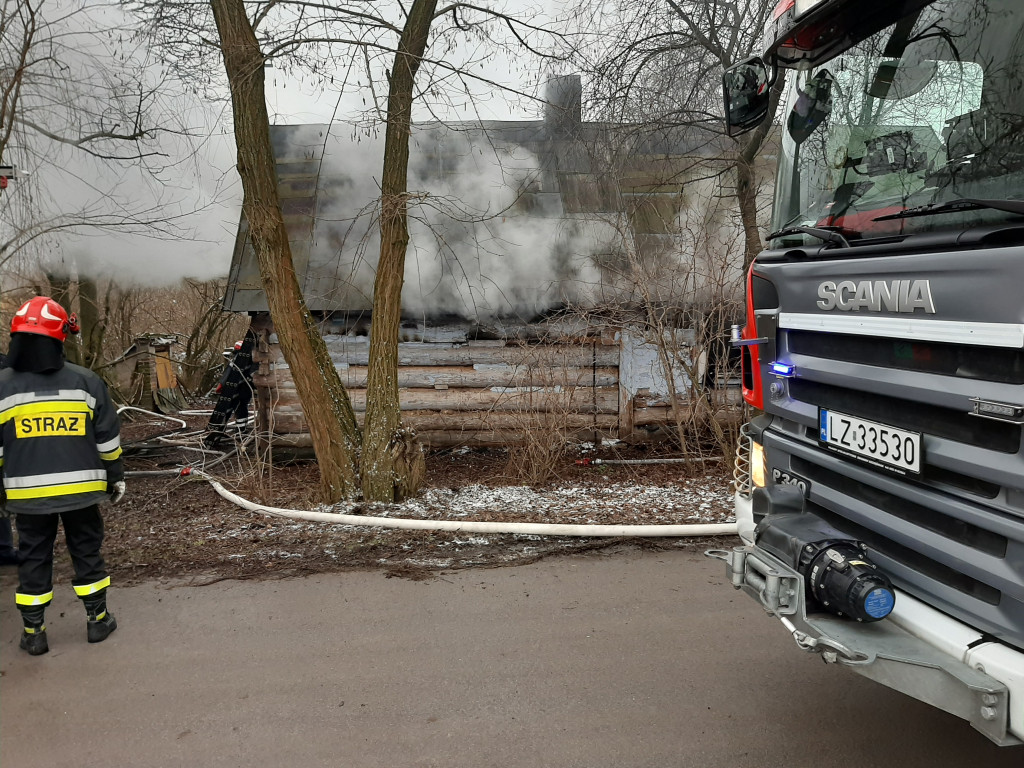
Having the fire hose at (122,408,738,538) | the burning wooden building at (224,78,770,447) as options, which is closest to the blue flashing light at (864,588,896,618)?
the fire hose at (122,408,738,538)

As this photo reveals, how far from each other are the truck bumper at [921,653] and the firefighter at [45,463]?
3518 millimetres

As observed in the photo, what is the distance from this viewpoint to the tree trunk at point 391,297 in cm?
598

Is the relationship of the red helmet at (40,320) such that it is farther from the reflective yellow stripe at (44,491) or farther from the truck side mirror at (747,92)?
the truck side mirror at (747,92)

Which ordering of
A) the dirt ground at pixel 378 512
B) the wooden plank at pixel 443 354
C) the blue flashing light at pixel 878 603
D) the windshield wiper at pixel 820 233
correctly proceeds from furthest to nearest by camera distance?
the wooden plank at pixel 443 354, the dirt ground at pixel 378 512, the windshield wiper at pixel 820 233, the blue flashing light at pixel 878 603

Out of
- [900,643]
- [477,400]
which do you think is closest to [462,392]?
[477,400]

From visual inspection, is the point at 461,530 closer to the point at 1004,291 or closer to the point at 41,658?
the point at 41,658

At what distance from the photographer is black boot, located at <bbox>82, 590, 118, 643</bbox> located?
371 cm

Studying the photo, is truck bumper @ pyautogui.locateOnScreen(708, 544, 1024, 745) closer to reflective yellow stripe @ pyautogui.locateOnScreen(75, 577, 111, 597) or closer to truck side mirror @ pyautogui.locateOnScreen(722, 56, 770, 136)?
truck side mirror @ pyautogui.locateOnScreen(722, 56, 770, 136)

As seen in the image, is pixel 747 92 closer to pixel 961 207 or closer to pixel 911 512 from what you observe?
pixel 961 207

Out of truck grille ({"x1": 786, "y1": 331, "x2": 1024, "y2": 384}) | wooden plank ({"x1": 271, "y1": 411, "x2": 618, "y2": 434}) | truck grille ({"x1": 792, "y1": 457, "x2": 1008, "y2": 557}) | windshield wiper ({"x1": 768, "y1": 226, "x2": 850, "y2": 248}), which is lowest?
wooden plank ({"x1": 271, "y1": 411, "x2": 618, "y2": 434})

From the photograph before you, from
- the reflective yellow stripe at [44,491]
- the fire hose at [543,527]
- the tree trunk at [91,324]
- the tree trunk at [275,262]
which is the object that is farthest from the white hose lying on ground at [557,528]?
the tree trunk at [91,324]

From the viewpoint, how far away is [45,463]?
12.0ft

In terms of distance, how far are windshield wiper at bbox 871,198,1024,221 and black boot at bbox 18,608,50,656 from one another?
14.5ft

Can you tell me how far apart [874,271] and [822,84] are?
1.15m
